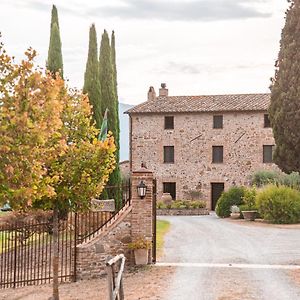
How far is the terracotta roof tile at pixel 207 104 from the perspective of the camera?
42.3 meters

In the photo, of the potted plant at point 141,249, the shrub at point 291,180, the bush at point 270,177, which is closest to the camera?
the potted plant at point 141,249

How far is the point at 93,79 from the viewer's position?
108 ft

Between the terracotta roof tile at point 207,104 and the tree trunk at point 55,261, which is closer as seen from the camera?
the tree trunk at point 55,261

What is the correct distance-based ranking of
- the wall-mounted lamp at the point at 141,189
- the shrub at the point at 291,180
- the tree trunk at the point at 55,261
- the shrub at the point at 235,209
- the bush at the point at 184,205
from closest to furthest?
1. the tree trunk at the point at 55,261
2. the wall-mounted lamp at the point at 141,189
3. the shrub at the point at 235,209
4. the shrub at the point at 291,180
5. the bush at the point at 184,205

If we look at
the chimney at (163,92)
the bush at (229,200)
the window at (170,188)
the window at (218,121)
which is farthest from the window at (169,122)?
the bush at (229,200)

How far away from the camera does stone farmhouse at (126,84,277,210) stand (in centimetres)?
4200

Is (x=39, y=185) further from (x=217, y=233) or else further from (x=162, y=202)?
(x=162, y=202)

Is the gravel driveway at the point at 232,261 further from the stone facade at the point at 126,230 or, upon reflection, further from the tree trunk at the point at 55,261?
the tree trunk at the point at 55,261

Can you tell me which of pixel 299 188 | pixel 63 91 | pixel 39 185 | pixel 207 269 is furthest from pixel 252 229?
pixel 39 185

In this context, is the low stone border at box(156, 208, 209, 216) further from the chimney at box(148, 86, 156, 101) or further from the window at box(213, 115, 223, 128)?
the chimney at box(148, 86, 156, 101)

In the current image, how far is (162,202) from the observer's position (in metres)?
39.8

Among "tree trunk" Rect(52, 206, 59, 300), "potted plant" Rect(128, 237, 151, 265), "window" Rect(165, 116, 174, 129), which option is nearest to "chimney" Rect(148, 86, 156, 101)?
"window" Rect(165, 116, 174, 129)

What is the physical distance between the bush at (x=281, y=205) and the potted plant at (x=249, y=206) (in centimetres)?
175

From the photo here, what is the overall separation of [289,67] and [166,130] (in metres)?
16.9
